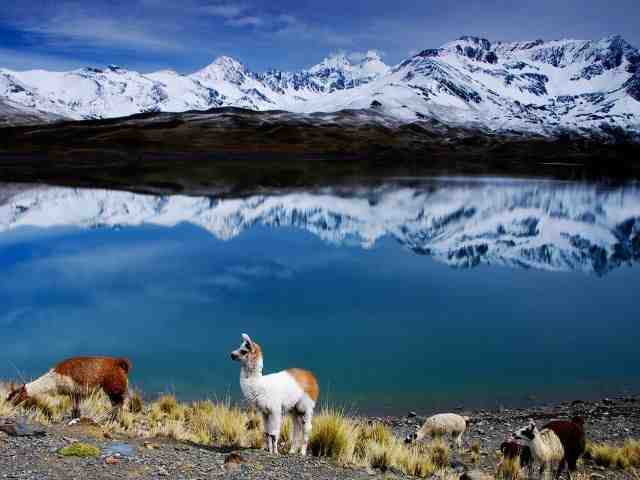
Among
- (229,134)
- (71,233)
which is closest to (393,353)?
(71,233)

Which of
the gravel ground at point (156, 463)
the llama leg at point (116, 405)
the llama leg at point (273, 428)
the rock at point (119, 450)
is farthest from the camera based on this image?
the llama leg at point (116, 405)

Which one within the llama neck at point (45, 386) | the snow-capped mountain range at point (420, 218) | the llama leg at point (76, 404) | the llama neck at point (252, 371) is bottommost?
the llama leg at point (76, 404)

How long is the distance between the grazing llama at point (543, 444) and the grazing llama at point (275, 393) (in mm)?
2749

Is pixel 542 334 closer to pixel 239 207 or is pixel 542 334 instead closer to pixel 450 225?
pixel 450 225

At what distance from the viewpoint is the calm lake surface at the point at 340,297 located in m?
15.7

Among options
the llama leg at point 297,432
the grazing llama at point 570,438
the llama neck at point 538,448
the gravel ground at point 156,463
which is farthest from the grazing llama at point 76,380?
the grazing llama at point 570,438

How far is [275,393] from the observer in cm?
838

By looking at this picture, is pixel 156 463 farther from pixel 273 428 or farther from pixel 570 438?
pixel 570 438

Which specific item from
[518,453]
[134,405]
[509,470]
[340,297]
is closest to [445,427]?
[518,453]

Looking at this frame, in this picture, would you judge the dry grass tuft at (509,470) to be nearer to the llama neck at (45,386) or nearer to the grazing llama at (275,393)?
the grazing llama at (275,393)

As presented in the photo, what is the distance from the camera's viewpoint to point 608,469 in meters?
10.0

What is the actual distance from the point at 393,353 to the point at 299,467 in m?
9.22

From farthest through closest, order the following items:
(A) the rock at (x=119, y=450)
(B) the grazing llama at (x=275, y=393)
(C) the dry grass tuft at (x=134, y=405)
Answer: (C) the dry grass tuft at (x=134, y=405)
(B) the grazing llama at (x=275, y=393)
(A) the rock at (x=119, y=450)

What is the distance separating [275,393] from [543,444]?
142 inches
